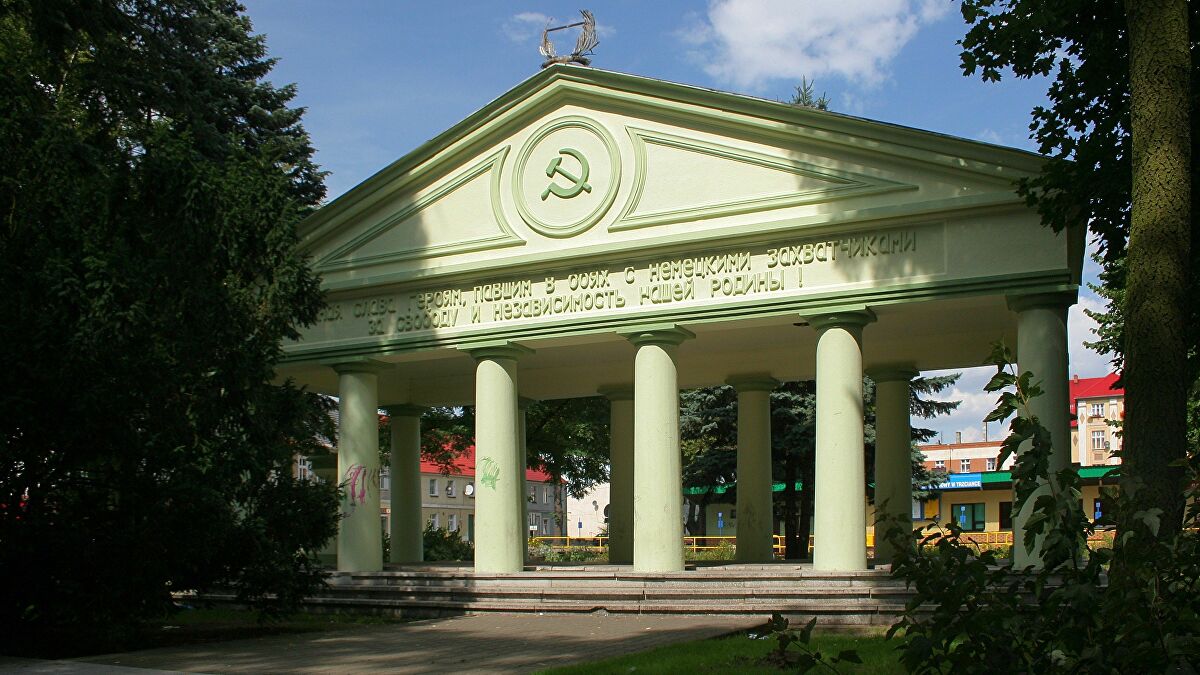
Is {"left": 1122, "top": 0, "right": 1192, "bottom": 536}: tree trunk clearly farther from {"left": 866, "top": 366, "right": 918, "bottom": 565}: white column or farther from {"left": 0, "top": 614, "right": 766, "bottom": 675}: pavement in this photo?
{"left": 866, "top": 366, "right": 918, "bottom": 565}: white column

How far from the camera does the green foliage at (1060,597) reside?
5117 mm

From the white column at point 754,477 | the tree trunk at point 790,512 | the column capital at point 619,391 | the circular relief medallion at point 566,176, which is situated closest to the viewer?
the circular relief medallion at point 566,176

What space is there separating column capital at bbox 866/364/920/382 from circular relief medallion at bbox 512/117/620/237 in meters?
6.65

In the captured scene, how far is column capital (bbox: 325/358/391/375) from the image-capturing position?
2256 centimetres

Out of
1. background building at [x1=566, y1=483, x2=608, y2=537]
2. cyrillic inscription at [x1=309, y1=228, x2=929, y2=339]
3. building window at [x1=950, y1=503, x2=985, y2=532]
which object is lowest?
background building at [x1=566, y1=483, x2=608, y2=537]

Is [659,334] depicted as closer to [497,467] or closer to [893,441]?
[497,467]

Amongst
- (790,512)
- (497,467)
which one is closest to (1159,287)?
(497,467)

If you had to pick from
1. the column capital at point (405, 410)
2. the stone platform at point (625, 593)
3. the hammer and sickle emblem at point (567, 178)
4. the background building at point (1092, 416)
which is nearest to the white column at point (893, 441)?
the stone platform at point (625, 593)

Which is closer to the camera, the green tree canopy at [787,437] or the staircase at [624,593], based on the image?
the staircase at [624,593]

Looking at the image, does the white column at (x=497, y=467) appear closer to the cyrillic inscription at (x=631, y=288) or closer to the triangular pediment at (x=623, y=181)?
the cyrillic inscription at (x=631, y=288)

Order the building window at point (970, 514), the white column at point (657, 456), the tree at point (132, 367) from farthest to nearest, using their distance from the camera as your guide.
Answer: the building window at point (970, 514) → the white column at point (657, 456) → the tree at point (132, 367)

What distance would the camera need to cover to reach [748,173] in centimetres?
1923

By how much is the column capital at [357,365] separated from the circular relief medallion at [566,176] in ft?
13.8

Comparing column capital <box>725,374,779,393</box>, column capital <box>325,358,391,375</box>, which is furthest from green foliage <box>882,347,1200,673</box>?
column capital <box>725,374,779,393</box>
